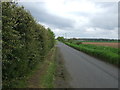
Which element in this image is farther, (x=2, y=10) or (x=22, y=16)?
(x=22, y=16)

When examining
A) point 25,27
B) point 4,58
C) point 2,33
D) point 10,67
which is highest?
point 25,27

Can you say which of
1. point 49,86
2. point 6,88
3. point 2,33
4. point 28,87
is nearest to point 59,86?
point 49,86

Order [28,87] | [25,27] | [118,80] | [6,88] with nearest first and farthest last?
[6,88] → [28,87] → [25,27] → [118,80]

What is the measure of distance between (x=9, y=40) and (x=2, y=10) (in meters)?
0.94

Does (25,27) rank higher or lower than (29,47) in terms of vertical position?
higher

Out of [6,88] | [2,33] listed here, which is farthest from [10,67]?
[2,33]

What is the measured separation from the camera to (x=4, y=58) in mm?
4039

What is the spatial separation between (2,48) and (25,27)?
2060mm

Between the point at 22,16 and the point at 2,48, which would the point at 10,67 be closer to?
the point at 2,48

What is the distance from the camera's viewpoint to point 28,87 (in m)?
5.41

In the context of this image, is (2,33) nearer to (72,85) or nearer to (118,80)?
(72,85)

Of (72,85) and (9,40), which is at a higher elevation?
(9,40)

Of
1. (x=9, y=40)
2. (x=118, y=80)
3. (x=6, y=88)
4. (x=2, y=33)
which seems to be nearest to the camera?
(x=2, y=33)

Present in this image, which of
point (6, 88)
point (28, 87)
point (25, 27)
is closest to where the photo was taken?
point (6, 88)
